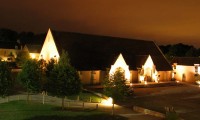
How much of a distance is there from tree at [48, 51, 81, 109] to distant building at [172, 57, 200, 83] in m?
40.7

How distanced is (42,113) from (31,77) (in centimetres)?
817

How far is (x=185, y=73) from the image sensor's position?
7388 centimetres

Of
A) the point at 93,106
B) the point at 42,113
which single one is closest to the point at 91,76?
the point at 93,106

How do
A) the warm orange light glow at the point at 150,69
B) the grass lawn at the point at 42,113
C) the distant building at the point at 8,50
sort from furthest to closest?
the distant building at the point at 8,50 → the warm orange light glow at the point at 150,69 → the grass lawn at the point at 42,113

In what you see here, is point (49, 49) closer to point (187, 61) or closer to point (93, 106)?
point (93, 106)

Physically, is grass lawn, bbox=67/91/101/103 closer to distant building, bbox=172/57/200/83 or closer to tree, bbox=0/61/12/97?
tree, bbox=0/61/12/97

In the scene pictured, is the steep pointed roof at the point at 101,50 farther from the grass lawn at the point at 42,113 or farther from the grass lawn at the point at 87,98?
the grass lawn at the point at 42,113

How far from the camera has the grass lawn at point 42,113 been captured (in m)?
32.4

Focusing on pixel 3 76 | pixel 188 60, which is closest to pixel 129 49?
pixel 188 60

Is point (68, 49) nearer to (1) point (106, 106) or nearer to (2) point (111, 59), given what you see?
(2) point (111, 59)

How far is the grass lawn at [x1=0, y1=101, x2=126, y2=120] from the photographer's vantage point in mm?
32406

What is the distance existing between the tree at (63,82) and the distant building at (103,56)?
60.5 ft

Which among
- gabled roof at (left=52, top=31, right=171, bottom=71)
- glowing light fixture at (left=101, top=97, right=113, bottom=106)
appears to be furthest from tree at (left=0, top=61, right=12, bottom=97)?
gabled roof at (left=52, top=31, right=171, bottom=71)

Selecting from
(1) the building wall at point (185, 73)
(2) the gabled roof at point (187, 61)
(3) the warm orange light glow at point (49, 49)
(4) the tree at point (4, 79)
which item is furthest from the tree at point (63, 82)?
(2) the gabled roof at point (187, 61)
